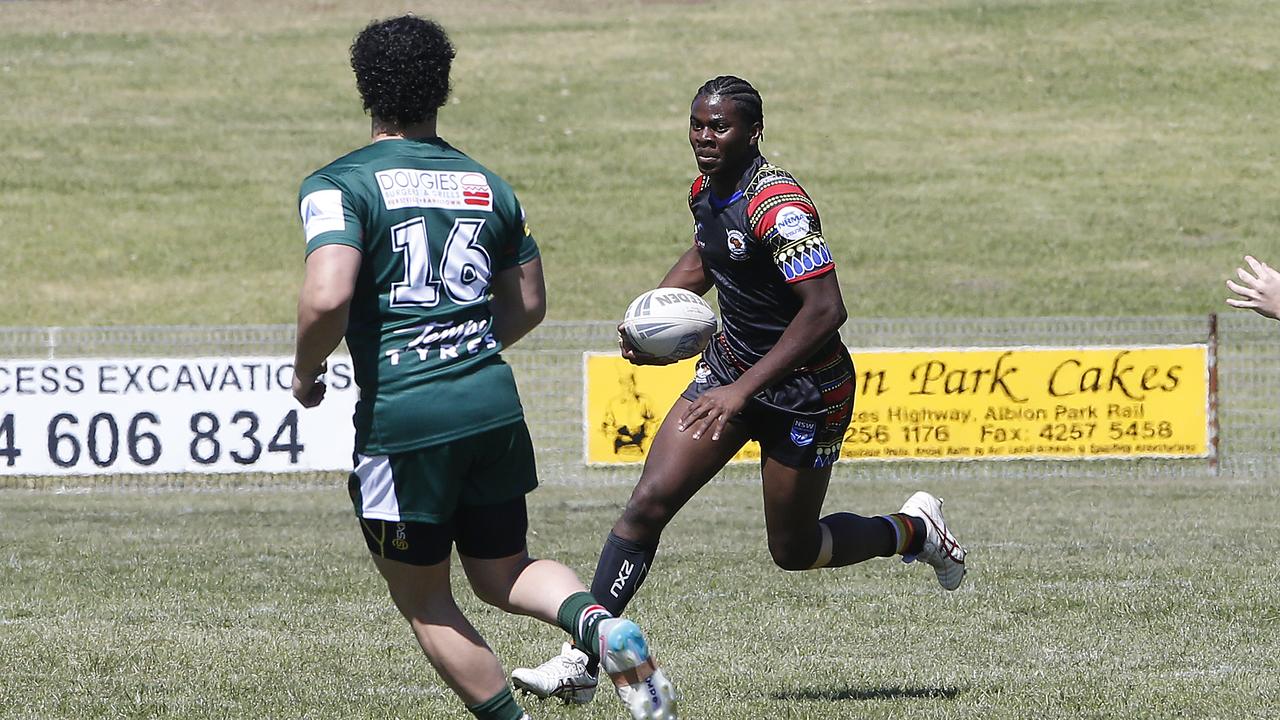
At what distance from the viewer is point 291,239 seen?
30266 millimetres

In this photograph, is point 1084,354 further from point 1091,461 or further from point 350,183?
point 350,183

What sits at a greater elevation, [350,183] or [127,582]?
[350,183]

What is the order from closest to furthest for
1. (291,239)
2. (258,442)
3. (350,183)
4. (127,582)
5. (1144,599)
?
(350,183)
(1144,599)
(127,582)
(258,442)
(291,239)

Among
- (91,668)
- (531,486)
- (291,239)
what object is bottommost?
(91,668)

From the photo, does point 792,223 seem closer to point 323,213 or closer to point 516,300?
point 516,300

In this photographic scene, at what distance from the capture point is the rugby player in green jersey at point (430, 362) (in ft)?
14.1

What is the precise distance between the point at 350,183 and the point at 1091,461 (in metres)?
12.2

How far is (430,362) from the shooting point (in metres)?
4.43

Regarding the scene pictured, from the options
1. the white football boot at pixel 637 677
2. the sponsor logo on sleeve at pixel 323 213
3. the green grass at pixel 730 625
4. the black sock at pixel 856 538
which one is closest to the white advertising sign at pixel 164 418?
the green grass at pixel 730 625

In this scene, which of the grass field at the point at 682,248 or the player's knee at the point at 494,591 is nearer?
the player's knee at the point at 494,591

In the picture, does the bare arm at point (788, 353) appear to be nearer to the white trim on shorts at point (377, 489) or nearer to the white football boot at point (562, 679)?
the white football boot at point (562, 679)

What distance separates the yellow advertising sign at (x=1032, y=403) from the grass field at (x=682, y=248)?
40 centimetres

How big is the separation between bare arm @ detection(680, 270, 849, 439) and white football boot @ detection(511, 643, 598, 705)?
81 cm

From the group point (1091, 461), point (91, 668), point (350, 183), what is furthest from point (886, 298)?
point (350, 183)
